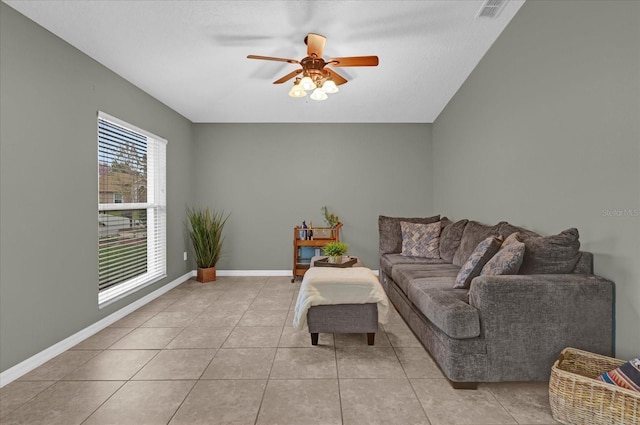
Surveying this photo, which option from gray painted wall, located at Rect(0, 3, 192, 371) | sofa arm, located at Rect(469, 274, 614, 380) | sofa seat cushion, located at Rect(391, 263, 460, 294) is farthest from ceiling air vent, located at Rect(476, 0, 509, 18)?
gray painted wall, located at Rect(0, 3, 192, 371)

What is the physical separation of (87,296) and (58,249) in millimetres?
577

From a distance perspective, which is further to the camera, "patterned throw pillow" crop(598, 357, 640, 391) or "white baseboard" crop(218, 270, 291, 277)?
"white baseboard" crop(218, 270, 291, 277)

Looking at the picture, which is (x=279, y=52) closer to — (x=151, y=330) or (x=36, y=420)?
(x=151, y=330)

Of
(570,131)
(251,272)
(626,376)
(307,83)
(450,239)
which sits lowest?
(251,272)

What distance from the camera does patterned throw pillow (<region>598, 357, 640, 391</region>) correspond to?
157 cm

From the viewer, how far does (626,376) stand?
1600 millimetres

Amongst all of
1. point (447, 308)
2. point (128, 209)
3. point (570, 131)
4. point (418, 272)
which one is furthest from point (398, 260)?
point (128, 209)

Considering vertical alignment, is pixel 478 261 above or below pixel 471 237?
below

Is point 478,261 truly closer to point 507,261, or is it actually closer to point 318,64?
point 507,261

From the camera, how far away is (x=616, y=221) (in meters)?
1.98

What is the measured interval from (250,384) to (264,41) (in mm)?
2962

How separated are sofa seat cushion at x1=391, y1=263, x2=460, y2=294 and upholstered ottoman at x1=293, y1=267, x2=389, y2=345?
0.58 meters

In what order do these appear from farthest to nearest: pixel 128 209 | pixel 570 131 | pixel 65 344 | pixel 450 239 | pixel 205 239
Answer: pixel 205 239 < pixel 450 239 < pixel 128 209 < pixel 65 344 < pixel 570 131

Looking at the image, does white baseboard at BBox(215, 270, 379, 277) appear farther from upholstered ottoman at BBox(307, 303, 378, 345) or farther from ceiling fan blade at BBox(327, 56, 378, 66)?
ceiling fan blade at BBox(327, 56, 378, 66)
